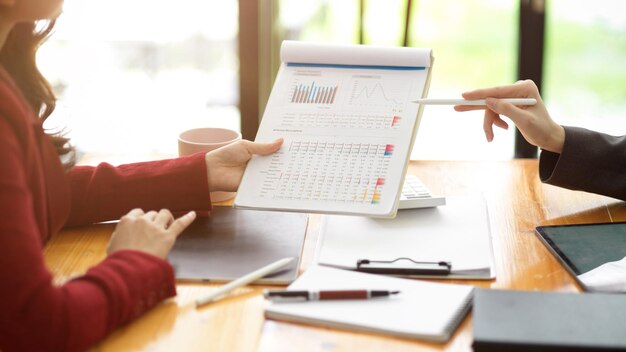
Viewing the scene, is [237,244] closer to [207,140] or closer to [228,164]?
[228,164]

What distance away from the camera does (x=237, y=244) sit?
1.22 metres

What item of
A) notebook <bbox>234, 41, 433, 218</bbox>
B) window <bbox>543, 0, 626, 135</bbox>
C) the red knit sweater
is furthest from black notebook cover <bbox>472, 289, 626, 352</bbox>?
window <bbox>543, 0, 626, 135</bbox>

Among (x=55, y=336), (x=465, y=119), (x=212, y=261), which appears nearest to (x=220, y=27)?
(x=465, y=119)

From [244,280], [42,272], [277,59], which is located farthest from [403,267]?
[277,59]

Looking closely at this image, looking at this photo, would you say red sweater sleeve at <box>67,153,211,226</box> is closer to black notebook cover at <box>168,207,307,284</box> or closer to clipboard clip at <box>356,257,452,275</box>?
black notebook cover at <box>168,207,307,284</box>

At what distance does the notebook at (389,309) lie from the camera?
0.95m

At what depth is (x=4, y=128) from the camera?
932 millimetres

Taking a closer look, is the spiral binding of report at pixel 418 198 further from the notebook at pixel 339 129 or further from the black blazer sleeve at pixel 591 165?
the black blazer sleeve at pixel 591 165

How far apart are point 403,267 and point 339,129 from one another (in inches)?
12.1

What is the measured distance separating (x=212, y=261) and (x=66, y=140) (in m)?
0.39

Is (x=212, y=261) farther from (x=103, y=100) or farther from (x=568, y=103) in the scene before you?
(x=103, y=100)

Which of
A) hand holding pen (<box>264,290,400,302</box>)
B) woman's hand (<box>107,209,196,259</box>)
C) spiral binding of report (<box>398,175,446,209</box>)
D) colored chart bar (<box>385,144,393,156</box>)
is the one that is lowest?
hand holding pen (<box>264,290,400,302</box>)

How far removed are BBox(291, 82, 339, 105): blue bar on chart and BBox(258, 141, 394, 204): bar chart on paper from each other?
9 cm

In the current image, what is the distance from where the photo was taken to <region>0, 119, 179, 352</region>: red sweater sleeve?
0.85 metres
